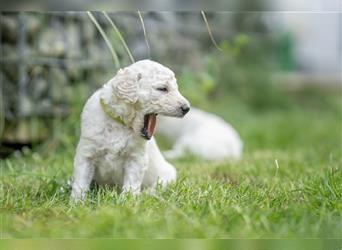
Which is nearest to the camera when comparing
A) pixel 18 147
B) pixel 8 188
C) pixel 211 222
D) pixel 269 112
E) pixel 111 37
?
pixel 211 222

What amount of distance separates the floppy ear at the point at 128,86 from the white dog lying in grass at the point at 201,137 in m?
1.51

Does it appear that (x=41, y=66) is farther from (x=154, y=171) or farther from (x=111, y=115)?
(x=111, y=115)

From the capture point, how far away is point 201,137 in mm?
4418

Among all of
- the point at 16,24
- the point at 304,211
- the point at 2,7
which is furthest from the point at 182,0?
the point at 16,24

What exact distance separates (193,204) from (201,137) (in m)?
2.33

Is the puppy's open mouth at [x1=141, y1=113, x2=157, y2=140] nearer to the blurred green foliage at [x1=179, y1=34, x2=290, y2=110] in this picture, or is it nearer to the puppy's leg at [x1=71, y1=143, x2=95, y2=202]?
the puppy's leg at [x1=71, y1=143, x2=95, y2=202]

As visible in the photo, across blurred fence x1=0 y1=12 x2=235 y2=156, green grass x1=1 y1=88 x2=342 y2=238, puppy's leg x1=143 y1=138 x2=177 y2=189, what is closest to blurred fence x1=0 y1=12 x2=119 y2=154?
blurred fence x1=0 y1=12 x2=235 y2=156

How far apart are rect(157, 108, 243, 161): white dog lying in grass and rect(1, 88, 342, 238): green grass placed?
1.64 ft

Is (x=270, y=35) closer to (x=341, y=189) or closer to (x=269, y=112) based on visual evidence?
(x=269, y=112)

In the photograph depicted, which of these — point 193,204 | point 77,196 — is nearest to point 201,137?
point 77,196

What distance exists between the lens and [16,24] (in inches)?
163

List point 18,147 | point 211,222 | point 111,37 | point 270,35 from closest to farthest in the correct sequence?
point 211,222
point 111,37
point 18,147
point 270,35

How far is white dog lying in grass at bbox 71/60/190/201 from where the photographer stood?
2.28m

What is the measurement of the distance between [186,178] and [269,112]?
14.7ft
